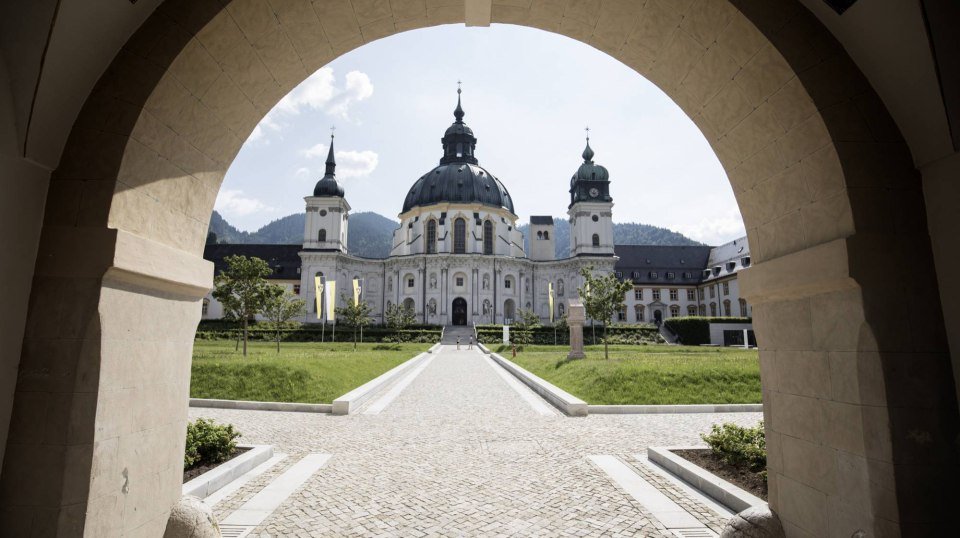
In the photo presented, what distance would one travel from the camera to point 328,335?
54.4 m

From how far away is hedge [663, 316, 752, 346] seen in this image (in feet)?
193

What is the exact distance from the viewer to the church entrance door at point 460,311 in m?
72.4

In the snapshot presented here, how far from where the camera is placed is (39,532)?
3227 millimetres

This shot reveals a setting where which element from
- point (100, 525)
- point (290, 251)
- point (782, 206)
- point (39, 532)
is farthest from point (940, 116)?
point (290, 251)

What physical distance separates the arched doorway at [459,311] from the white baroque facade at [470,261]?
148 millimetres

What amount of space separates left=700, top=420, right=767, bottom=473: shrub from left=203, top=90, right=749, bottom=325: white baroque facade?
61.5 meters

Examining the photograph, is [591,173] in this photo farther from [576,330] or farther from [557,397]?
[557,397]

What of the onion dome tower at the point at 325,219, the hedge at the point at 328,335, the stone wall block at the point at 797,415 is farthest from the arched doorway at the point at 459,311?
the stone wall block at the point at 797,415

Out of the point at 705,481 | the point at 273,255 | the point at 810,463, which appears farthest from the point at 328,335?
the point at 810,463

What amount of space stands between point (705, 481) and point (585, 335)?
52.3 m

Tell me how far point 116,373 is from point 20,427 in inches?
24.0

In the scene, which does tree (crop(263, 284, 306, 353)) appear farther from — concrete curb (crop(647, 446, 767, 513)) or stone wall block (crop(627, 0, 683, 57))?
stone wall block (crop(627, 0, 683, 57))

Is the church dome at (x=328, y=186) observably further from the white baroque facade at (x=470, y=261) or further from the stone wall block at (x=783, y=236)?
the stone wall block at (x=783, y=236)

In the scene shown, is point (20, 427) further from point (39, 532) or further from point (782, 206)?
point (782, 206)
